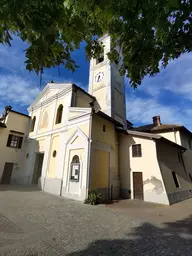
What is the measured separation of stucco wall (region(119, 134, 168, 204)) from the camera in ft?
33.4

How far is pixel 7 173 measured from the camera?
1620cm

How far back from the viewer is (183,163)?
14969mm

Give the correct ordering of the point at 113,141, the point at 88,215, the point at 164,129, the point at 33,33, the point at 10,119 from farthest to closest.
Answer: the point at 10,119 < the point at 164,129 < the point at 113,141 < the point at 88,215 < the point at 33,33

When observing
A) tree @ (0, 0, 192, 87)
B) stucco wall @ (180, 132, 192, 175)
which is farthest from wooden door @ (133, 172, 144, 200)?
tree @ (0, 0, 192, 87)

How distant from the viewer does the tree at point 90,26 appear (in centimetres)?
189

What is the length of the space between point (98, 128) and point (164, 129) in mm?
9037

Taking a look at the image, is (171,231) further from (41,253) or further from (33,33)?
(33,33)

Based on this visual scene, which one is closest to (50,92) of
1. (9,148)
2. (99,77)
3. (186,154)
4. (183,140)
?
(99,77)

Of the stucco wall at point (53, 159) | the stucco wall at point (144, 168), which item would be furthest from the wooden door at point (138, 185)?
the stucco wall at point (53, 159)

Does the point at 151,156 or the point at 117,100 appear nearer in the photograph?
the point at 151,156

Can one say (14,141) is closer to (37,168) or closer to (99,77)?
(37,168)

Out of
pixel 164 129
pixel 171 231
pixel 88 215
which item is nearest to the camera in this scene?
pixel 171 231

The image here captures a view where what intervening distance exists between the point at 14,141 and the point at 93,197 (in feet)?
43.1

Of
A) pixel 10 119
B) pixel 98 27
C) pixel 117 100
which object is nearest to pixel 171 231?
pixel 98 27
